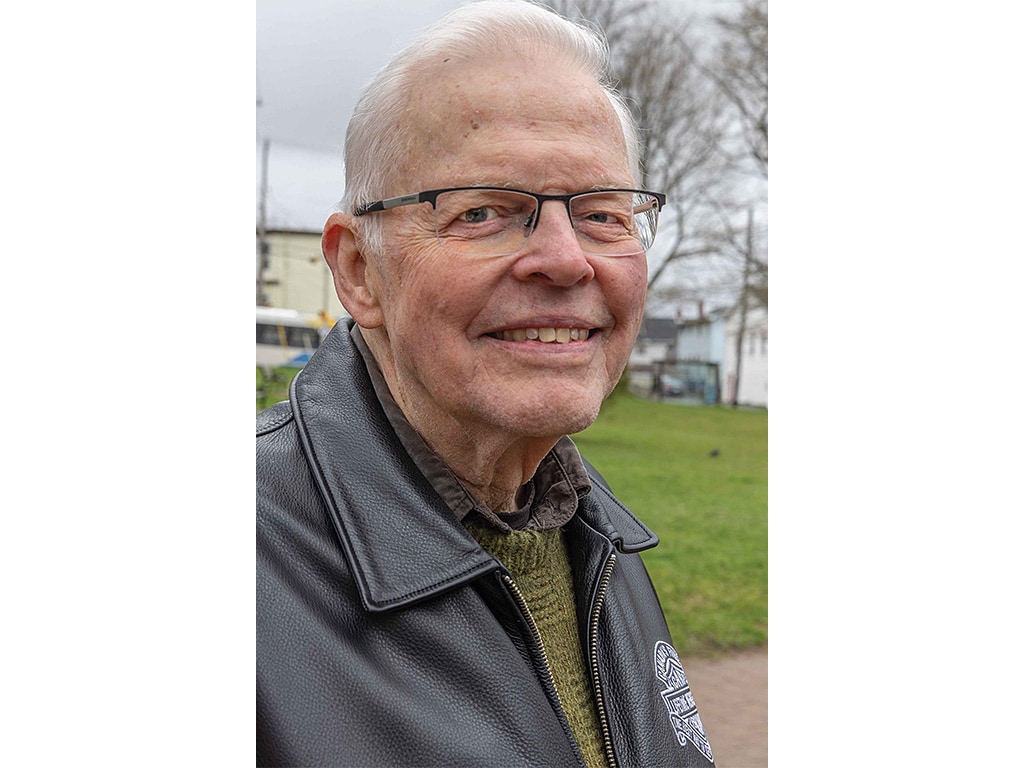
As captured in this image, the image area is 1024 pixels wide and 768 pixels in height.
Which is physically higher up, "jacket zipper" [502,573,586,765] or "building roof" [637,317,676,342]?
→ "building roof" [637,317,676,342]

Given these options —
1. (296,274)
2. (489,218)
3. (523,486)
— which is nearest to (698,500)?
(296,274)

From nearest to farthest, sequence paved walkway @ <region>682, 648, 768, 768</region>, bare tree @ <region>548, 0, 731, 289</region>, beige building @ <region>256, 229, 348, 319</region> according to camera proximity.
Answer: beige building @ <region>256, 229, 348, 319</region> < paved walkway @ <region>682, 648, 768, 768</region> < bare tree @ <region>548, 0, 731, 289</region>

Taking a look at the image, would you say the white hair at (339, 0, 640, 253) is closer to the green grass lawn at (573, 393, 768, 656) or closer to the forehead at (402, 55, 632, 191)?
the forehead at (402, 55, 632, 191)

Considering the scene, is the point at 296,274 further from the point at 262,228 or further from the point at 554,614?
the point at 554,614

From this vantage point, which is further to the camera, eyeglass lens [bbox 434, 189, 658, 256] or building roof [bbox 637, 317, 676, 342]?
building roof [bbox 637, 317, 676, 342]

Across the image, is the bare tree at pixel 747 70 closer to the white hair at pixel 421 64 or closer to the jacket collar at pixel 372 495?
the white hair at pixel 421 64

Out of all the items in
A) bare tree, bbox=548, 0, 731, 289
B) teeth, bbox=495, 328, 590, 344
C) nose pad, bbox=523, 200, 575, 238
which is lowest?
teeth, bbox=495, 328, 590, 344

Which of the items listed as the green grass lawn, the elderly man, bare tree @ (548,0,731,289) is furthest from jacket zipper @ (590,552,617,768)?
the green grass lawn

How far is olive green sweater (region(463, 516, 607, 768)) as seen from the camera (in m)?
1.21

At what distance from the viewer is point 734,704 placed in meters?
3.39

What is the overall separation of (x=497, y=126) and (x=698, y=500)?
3834 millimetres
